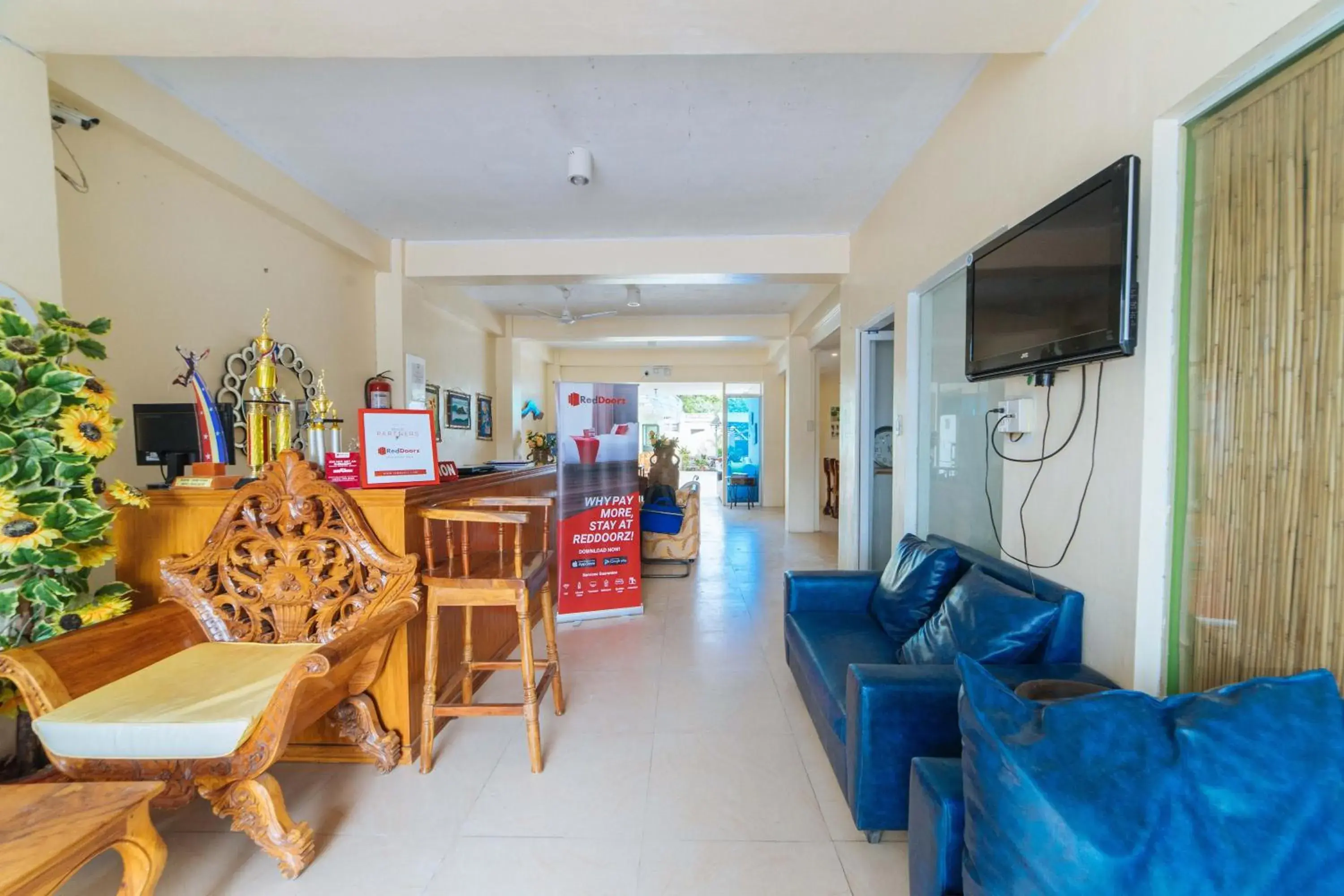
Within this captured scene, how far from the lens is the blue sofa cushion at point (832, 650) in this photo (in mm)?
1945

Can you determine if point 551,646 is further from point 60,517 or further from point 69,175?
point 69,175

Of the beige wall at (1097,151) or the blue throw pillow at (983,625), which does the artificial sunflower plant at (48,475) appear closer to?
the blue throw pillow at (983,625)

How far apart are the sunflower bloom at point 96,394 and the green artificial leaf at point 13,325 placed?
0.53 feet

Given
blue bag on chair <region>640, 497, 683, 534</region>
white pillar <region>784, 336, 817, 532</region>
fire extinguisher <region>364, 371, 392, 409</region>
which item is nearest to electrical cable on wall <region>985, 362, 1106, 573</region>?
blue bag on chair <region>640, 497, 683, 534</region>

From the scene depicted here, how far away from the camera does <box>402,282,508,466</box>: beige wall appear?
16.0ft

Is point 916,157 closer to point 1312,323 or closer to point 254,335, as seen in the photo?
point 1312,323

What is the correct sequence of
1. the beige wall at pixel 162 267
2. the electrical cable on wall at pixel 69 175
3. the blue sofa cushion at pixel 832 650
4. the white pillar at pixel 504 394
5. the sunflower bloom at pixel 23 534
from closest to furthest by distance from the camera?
the sunflower bloom at pixel 23 534 → the blue sofa cushion at pixel 832 650 → the electrical cable on wall at pixel 69 175 → the beige wall at pixel 162 267 → the white pillar at pixel 504 394

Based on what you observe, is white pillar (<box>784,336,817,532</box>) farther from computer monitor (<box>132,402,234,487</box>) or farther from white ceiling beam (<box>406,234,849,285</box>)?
computer monitor (<box>132,402,234,487</box>)

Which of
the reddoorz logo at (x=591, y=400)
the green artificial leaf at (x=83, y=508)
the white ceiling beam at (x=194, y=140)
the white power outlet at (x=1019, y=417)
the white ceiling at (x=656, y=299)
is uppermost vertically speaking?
the white ceiling at (x=656, y=299)

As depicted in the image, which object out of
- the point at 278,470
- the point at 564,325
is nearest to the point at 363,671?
the point at 278,470

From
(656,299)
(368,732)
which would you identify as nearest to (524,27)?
(368,732)

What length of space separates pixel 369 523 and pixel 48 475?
2.90 feet

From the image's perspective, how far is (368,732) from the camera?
6.91 feet

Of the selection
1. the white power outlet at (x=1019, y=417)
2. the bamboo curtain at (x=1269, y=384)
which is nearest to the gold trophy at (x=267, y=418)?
the white power outlet at (x=1019, y=417)
